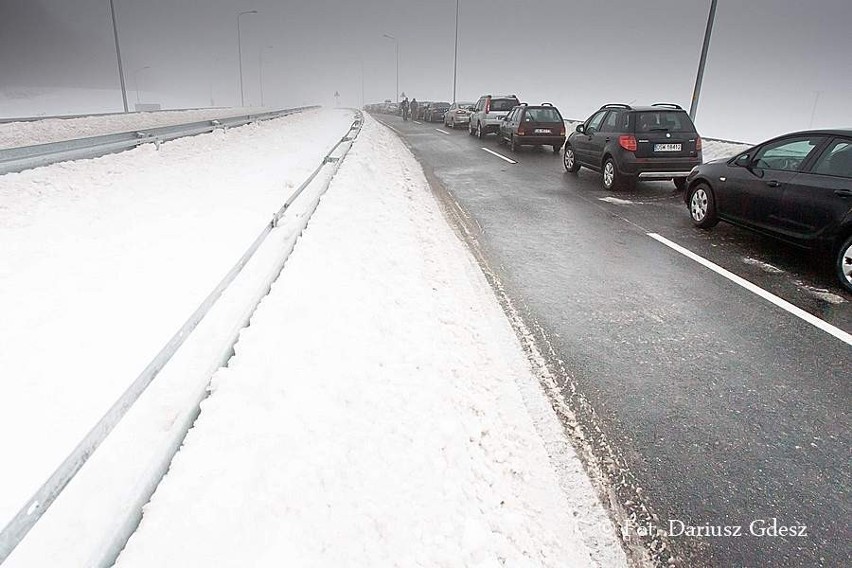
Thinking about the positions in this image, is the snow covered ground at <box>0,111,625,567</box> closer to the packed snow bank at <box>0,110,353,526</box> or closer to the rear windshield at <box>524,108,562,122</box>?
the packed snow bank at <box>0,110,353,526</box>

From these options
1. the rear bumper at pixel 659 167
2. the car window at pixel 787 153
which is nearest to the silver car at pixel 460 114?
the rear bumper at pixel 659 167

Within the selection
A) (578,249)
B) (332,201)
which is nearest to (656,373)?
(578,249)

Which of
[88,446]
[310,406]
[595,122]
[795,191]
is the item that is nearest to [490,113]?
[595,122]

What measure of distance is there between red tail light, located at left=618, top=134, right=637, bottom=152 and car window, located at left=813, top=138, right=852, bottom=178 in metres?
4.48

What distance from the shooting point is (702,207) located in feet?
24.0

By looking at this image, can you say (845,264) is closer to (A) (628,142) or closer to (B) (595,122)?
(A) (628,142)

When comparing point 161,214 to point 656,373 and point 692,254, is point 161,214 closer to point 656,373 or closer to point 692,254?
point 656,373

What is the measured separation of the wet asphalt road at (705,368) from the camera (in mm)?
2428

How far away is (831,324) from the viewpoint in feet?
14.1

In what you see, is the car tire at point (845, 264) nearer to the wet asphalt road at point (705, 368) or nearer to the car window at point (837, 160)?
the wet asphalt road at point (705, 368)

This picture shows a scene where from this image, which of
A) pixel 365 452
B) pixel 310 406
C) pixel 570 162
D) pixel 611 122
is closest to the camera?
pixel 365 452

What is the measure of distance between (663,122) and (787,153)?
401cm

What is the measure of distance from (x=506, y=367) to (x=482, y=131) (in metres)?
20.2

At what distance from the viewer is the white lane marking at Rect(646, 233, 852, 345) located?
13.6 feet
